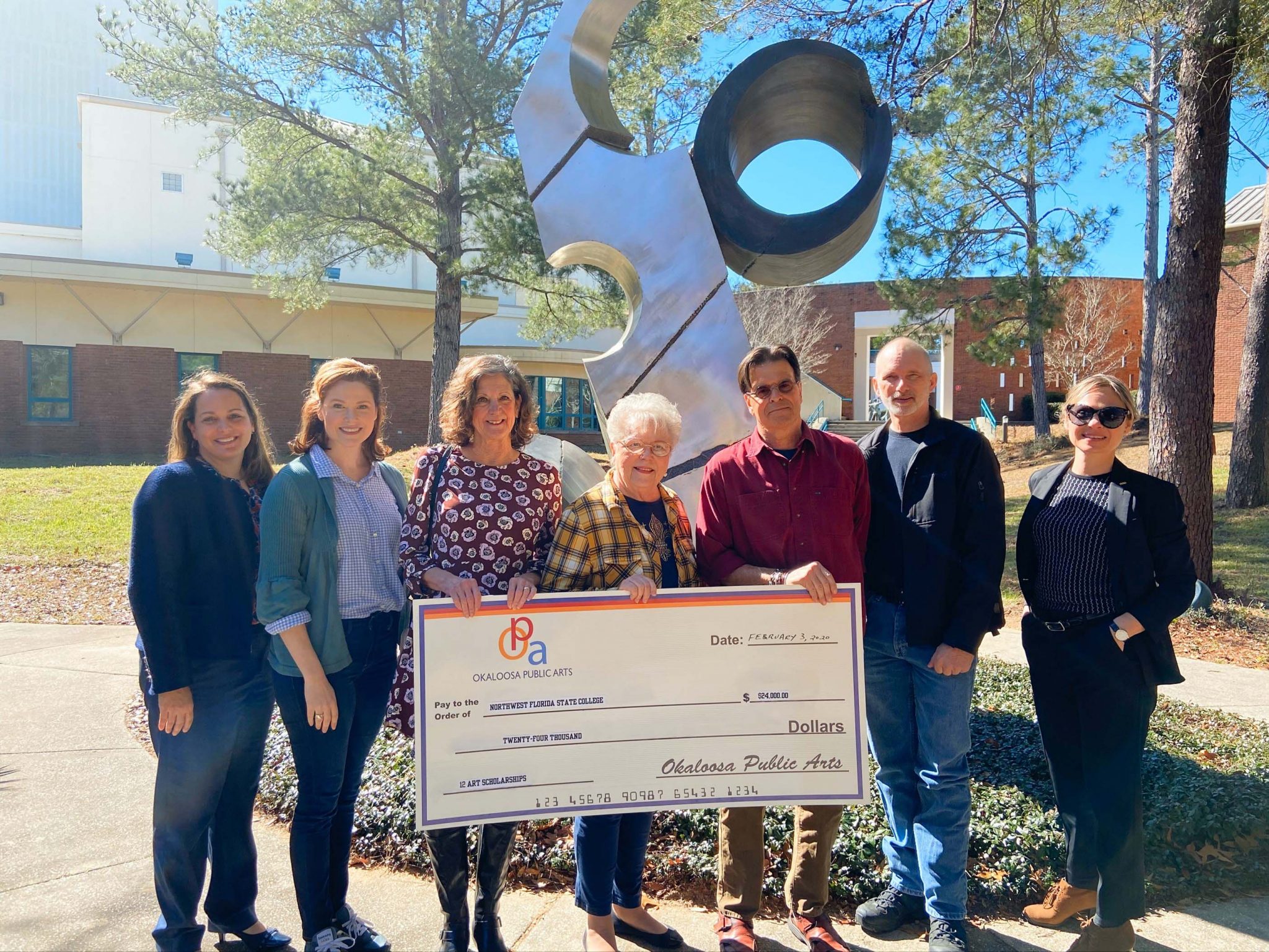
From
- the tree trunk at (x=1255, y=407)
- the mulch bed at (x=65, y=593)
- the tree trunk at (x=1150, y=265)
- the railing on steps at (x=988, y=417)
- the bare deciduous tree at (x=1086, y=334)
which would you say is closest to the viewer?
the mulch bed at (x=65, y=593)

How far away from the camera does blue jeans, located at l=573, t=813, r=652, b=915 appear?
2.74 meters

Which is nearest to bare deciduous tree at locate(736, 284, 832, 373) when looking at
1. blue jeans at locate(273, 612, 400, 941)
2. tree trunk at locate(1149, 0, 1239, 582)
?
tree trunk at locate(1149, 0, 1239, 582)

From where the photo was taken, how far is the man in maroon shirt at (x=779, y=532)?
9.19 ft

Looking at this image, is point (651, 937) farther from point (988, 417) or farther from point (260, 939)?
point (988, 417)

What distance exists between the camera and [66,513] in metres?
13.2

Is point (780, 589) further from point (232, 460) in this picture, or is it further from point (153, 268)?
point (153, 268)

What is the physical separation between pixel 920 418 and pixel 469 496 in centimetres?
152

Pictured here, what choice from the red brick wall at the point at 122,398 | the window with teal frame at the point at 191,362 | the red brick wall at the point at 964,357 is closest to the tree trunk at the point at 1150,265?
the red brick wall at the point at 964,357

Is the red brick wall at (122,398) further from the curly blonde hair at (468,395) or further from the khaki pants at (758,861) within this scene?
the khaki pants at (758,861)

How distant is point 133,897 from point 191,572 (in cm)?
146

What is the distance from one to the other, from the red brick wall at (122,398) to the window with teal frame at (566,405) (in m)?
6.31

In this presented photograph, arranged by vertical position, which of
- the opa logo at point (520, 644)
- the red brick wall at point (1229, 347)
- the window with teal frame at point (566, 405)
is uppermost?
the red brick wall at point (1229, 347)

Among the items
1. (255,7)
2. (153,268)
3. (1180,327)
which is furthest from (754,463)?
(153,268)

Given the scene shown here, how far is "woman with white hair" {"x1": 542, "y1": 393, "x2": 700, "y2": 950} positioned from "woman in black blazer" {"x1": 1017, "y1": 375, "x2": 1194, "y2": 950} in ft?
4.06
